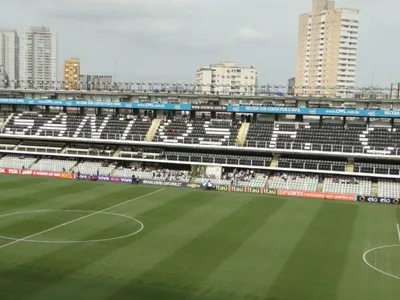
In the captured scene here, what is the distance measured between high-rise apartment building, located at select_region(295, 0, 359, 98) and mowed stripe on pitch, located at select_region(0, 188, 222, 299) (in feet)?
455

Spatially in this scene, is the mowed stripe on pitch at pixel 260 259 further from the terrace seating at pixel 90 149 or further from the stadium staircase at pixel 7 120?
the stadium staircase at pixel 7 120

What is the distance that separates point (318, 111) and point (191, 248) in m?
33.3

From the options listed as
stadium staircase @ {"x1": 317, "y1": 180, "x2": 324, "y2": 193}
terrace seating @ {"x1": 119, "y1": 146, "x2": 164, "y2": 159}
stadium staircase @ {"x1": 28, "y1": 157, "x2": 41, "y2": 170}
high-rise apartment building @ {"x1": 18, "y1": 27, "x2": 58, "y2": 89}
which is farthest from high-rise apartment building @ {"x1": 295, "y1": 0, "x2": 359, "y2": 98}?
Answer: stadium staircase @ {"x1": 28, "y1": 157, "x2": 41, "y2": 170}

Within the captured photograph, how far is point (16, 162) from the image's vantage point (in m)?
59.5

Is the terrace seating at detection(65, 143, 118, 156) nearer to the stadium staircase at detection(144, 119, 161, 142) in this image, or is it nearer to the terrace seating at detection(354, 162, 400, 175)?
the stadium staircase at detection(144, 119, 161, 142)

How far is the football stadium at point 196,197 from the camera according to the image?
2288 cm

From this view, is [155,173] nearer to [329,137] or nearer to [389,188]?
[329,137]

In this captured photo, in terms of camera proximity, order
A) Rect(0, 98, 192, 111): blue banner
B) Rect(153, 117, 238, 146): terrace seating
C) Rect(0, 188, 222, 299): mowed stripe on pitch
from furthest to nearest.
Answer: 1. Rect(0, 98, 192, 111): blue banner
2. Rect(153, 117, 238, 146): terrace seating
3. Rect(0, 188, 222, 299): mowed stripe on pitch

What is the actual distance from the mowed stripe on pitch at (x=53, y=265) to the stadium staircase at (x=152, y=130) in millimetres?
29089

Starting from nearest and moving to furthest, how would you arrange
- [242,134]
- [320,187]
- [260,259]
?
[260,259]
[320,187]
[242,134]

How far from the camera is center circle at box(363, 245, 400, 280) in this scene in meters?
24.6

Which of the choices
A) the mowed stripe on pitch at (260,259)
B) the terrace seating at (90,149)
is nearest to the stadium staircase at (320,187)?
the mowed stripe on pitch at (260,259)

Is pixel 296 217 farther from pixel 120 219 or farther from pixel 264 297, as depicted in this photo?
pixel 264 297

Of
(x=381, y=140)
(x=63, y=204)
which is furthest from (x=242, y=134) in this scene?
(x=63, y=204)
